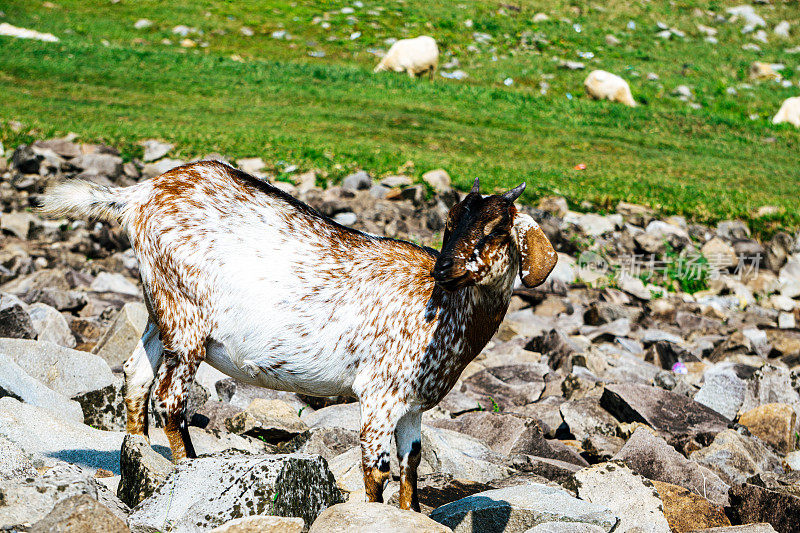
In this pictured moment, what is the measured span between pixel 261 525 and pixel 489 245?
1851mm

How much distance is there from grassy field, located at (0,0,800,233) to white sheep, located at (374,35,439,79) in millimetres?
1045

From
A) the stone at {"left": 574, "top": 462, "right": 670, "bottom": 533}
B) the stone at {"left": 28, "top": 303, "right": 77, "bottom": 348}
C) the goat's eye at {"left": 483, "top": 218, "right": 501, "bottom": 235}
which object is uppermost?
the goat's eye at {"left": 483, "top": 218, "right": 501, "bottom": 235}

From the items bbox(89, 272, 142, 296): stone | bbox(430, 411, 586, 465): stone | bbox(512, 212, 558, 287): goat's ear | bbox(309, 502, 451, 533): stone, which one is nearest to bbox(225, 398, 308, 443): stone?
bbox(430, 411, 586, 465): stone

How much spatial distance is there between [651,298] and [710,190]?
252 inches

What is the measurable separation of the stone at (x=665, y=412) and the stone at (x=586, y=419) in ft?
0.57

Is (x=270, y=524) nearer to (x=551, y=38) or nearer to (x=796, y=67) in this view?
→ (x=551, y=38)

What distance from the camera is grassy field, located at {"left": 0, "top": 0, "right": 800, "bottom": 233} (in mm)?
17844

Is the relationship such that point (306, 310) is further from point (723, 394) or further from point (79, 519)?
point (723, 394)

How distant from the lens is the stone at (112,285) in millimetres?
11102

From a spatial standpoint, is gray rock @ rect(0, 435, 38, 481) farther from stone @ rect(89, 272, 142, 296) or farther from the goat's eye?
stone @ rect(89, 272, 142, 296)

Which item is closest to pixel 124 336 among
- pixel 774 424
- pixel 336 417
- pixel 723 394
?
pixel 336 417

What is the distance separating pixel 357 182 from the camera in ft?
51.6

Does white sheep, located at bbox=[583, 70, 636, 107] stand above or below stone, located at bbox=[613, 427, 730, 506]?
below

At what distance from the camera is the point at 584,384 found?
834 cm
